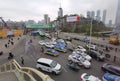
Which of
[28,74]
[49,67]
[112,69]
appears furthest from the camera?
[112,69]

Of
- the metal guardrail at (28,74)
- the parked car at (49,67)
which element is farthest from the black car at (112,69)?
the metal guardrail at (28,74)

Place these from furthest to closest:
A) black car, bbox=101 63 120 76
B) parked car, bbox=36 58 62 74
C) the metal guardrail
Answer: black car, bbox=101 63 120 76, parked car, bbox=36 58 62 74, the metal guardrail

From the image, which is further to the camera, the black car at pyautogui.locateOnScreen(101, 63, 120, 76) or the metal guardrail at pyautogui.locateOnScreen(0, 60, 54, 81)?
the black car at pyautogui.locateOnScreen(101, 63, 120, 76)

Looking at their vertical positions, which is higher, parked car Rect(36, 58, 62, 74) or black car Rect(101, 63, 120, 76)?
parked car Rect(36, 58, 62, 74)

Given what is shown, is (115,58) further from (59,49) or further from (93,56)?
(59,49)

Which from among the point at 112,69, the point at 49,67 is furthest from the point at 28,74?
the point at 112,69

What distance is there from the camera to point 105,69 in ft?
55.6

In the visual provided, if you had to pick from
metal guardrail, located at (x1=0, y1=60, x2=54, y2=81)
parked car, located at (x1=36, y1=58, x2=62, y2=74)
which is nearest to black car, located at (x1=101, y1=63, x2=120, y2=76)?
parked car, located at (x1=36, y1=58, x2=62, y2=74)

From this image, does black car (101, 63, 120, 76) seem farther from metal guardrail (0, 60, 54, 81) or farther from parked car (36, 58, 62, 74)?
metal guardrail (0, 60, 54, 81)

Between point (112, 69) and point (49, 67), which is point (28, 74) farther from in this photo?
point (112, 69)

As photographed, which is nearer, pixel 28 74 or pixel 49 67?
pixel 28 74

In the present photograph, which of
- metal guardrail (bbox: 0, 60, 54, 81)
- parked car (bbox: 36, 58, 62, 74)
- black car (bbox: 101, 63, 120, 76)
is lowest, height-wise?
black car (bbox: 101, 63, 120, 76)

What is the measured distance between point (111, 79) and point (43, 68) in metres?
8.61

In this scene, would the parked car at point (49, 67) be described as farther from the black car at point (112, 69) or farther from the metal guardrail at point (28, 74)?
the metal guardrail at point (28, 74)
